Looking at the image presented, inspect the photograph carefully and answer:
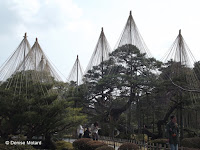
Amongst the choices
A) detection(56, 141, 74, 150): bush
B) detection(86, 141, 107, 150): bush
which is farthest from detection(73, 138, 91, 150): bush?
detection(56, 141, 74, 150): bush

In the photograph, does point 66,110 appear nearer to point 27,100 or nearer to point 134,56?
point 27,100

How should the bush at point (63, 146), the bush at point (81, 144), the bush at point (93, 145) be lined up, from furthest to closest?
1. the bush at point (63, 146)
2. the bush at point (81, 144)
3. the bush at point (93, 145)

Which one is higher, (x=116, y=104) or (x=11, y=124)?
(x=116, y=104)

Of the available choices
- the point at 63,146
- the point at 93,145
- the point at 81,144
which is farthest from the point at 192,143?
the point at 63,146

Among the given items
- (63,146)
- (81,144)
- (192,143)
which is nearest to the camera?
(192,143)

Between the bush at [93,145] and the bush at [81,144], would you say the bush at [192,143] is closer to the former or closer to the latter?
the bush at [93,145]

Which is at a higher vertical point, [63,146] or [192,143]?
[192,143]

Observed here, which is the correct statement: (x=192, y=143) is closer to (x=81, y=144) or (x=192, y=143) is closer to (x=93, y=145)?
(x=93, y=145)

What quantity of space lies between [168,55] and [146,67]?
14.0ft

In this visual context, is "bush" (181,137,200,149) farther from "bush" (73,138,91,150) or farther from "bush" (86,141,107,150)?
"bush" (73,138,91,150)

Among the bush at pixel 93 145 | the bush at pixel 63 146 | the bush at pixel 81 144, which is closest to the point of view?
the bush at pixel 93 145

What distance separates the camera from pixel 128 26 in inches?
676

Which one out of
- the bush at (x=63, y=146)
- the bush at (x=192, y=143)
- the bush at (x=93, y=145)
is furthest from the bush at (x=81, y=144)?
the bush at (x=192, y=143)

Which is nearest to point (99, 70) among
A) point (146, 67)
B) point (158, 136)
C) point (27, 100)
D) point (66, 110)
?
point (146, 67)
